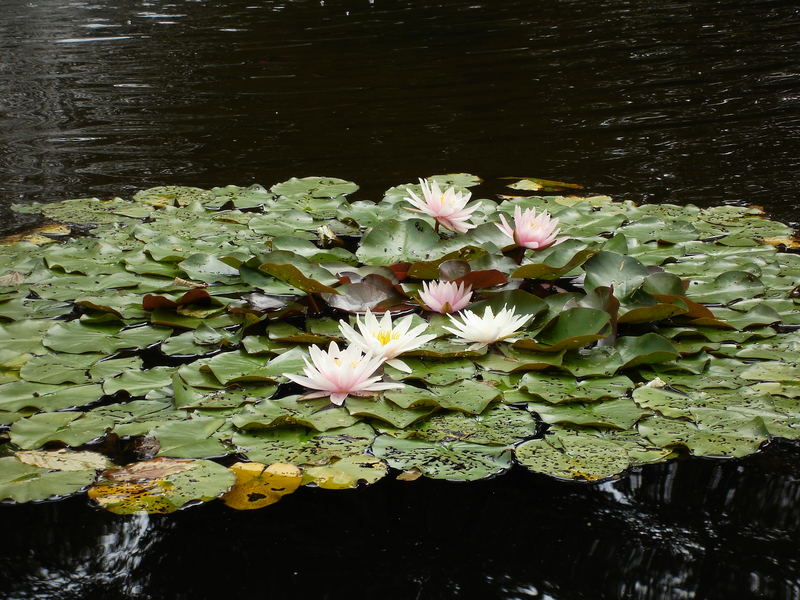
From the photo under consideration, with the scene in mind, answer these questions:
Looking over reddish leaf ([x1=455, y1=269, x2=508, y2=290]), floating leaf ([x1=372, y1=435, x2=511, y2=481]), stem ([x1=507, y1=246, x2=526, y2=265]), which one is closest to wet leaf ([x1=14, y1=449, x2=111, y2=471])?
floating leaf ([x1=372, y1=435, x2=511, y2=481])

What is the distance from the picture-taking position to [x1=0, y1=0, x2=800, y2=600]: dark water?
5.43 feet

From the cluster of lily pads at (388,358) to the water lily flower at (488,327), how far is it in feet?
0.07

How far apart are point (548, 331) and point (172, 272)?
1.29m

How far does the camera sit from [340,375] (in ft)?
6.62

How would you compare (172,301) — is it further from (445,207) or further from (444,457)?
(444,457)

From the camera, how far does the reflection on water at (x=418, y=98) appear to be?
418 cm

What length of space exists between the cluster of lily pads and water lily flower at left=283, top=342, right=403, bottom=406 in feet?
0.07

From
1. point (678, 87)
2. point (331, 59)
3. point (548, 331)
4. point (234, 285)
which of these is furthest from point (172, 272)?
point (331, 59)

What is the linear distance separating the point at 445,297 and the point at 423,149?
7.32ft

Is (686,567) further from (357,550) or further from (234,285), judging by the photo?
(234,285)

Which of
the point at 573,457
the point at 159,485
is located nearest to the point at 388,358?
the point at 573,457

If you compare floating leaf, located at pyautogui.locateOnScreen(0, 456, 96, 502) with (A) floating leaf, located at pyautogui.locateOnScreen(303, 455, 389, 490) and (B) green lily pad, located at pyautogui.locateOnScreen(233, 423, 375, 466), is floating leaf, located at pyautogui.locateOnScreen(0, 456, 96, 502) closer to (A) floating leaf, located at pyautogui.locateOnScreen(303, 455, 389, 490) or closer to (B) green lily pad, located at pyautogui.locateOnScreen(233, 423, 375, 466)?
(B) green lily pad, located at pyautogui.locateOnScreen(233, 423, 375, 466)

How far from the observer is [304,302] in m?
2.51

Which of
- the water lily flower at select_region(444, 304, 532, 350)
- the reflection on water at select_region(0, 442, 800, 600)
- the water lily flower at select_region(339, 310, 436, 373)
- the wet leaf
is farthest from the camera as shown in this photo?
the water lily flower at select_region(444, 304, 532, 350)
